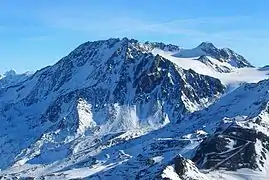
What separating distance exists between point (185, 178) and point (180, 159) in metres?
8.87

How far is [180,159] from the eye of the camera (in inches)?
7736

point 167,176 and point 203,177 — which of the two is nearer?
point 167,176

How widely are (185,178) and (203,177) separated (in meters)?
8.17

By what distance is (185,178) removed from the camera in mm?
189250

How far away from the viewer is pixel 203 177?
7662 inches

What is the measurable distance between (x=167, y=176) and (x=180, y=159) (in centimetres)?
1489

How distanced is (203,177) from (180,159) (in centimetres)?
918

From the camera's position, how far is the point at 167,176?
183 meters

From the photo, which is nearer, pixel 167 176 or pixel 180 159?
pixel 167 176
